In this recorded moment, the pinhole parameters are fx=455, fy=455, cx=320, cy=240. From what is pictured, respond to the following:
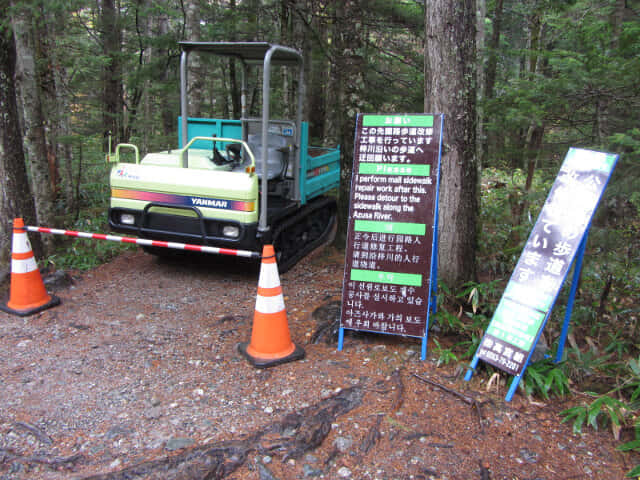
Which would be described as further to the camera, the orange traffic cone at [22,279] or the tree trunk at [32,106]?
the tree trunk at [32,106]

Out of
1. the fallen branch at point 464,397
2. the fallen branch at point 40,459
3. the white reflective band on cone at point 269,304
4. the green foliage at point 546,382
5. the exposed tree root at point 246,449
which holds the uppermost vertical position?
the white reflective band on cone at point 269,304

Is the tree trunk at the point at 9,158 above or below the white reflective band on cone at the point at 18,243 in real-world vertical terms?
above

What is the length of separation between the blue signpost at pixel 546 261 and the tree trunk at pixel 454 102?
93 cm

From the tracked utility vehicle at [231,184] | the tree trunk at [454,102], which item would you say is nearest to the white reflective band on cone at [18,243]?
the tracked utility vehicle at [231,184]

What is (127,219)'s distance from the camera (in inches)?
218

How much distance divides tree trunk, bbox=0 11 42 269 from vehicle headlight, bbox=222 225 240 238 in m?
2.74

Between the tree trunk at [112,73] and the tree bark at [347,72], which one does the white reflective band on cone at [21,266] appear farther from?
the tree trunk at [112,73]

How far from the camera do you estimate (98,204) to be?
10328mm

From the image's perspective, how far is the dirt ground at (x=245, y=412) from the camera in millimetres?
2633

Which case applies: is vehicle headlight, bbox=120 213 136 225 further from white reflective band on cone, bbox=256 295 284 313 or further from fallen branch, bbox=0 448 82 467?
fallen branch, bbox=0 448 82 467

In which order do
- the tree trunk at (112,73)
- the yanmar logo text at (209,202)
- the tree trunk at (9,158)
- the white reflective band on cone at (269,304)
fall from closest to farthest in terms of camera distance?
the white reflective band on cone at (269,304)
the yanmar logo text at (209,202)
the tree trunk at (9,158)
the tree trunk at (112,73)

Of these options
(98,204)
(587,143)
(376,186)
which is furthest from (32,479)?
(98,204)

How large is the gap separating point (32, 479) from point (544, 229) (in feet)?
11.8

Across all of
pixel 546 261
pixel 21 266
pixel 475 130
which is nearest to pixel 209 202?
pixel 21 266
